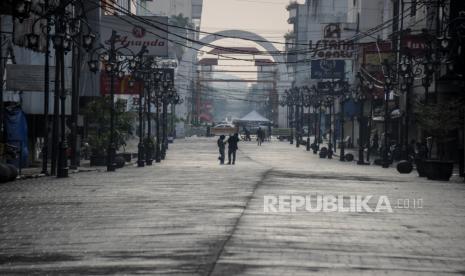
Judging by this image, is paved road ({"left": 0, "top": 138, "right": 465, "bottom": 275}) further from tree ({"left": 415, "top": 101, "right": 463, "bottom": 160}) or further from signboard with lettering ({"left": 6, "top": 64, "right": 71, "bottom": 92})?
signboard with lettering ({"left": 6, "top": 64, "right": 71, "bottom": 92})

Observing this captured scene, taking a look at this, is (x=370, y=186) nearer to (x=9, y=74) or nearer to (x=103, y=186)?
(x=103, y=186)

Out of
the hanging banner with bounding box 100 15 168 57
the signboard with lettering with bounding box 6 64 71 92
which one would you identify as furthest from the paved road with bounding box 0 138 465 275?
the hanging banner with bounding box 100 15 168 57

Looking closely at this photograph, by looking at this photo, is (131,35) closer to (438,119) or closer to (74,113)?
(74,113)

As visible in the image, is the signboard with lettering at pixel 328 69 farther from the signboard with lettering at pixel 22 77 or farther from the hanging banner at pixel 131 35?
the signboard with lettering at pixel 22 77

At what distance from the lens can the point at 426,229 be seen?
1734cm

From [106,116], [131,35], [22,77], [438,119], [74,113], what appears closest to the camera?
[22,77]

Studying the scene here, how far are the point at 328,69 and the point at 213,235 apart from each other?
86932 millimetres

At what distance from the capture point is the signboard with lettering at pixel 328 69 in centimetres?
10031

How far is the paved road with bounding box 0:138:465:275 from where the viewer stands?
38.6 feet

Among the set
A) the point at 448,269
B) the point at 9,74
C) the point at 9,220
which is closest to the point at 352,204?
the point at 9,220
